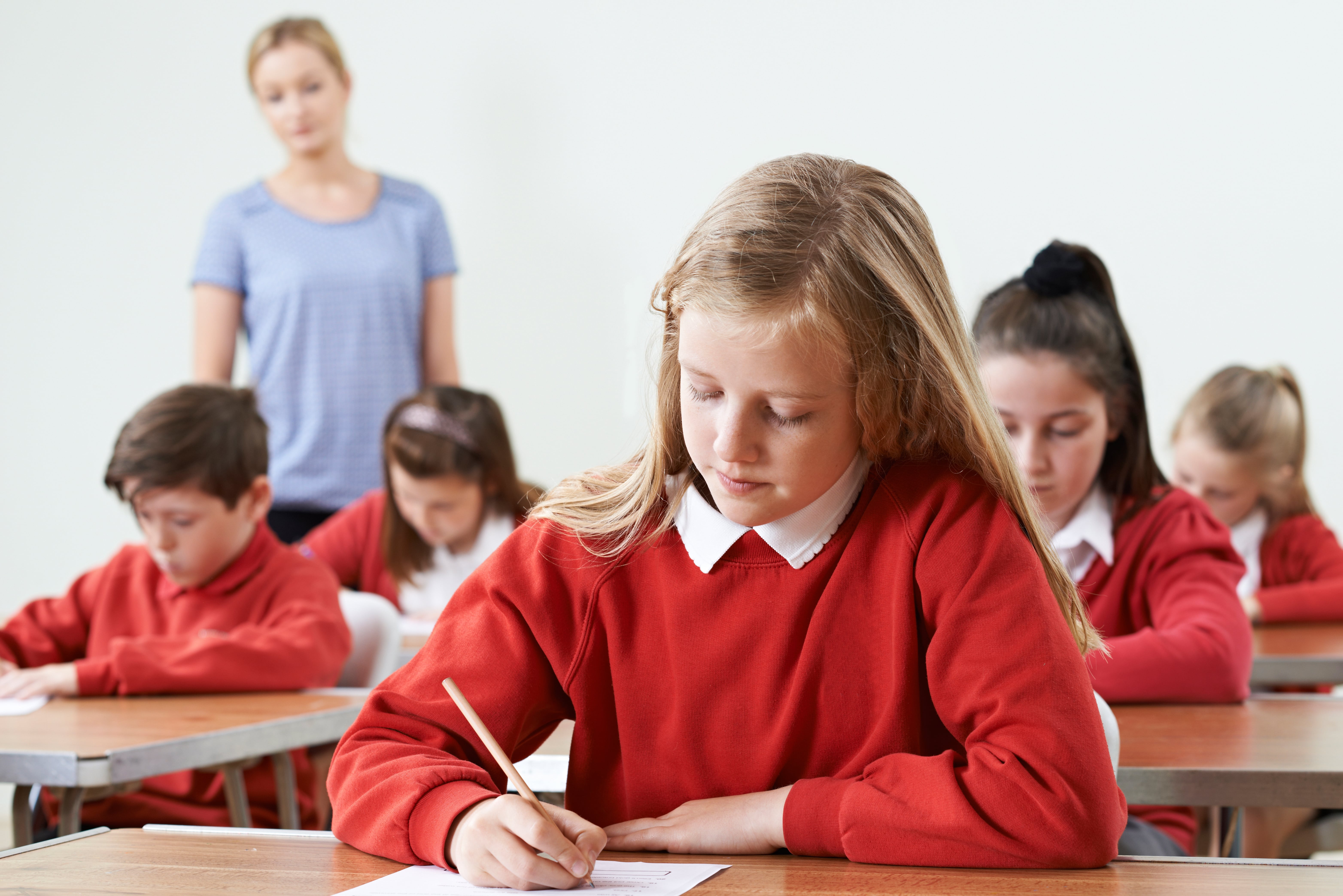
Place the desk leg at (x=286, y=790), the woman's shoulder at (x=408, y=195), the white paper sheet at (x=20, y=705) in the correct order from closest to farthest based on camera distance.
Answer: the white paper sheet at (x=20, y=705) → the desk leg at (x=286, y=790) → the woman's shoulder at (x=408, y=195)

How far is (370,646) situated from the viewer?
7.07 ft

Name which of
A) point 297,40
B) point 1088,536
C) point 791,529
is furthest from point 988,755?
point 297,40

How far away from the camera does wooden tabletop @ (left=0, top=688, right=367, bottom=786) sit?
4.57ft

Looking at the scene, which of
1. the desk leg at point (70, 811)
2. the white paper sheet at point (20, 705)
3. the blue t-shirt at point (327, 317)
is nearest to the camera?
the desk leg at point (70, 811)

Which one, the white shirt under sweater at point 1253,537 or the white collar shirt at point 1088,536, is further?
the white shirt under sweater at point 1253,537

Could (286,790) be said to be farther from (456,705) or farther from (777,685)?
(777,685)

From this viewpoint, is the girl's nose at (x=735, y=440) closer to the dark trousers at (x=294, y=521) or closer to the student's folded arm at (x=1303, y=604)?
the student's folded arm at (x=1303, y=604)

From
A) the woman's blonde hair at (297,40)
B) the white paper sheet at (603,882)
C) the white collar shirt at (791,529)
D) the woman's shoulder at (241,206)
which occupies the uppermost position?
the woman's blonde hair at (297,40)

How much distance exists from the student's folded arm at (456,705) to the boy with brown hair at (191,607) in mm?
961

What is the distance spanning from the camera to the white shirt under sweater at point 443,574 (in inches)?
117

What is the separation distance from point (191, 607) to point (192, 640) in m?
0.24

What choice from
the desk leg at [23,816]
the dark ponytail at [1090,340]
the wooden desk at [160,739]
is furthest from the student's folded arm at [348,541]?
the dark ponytail at [1090,340]

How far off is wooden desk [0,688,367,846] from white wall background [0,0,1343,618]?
1610mm

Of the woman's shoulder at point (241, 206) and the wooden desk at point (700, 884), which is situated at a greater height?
the woman's shoulder at point (241, 206)
